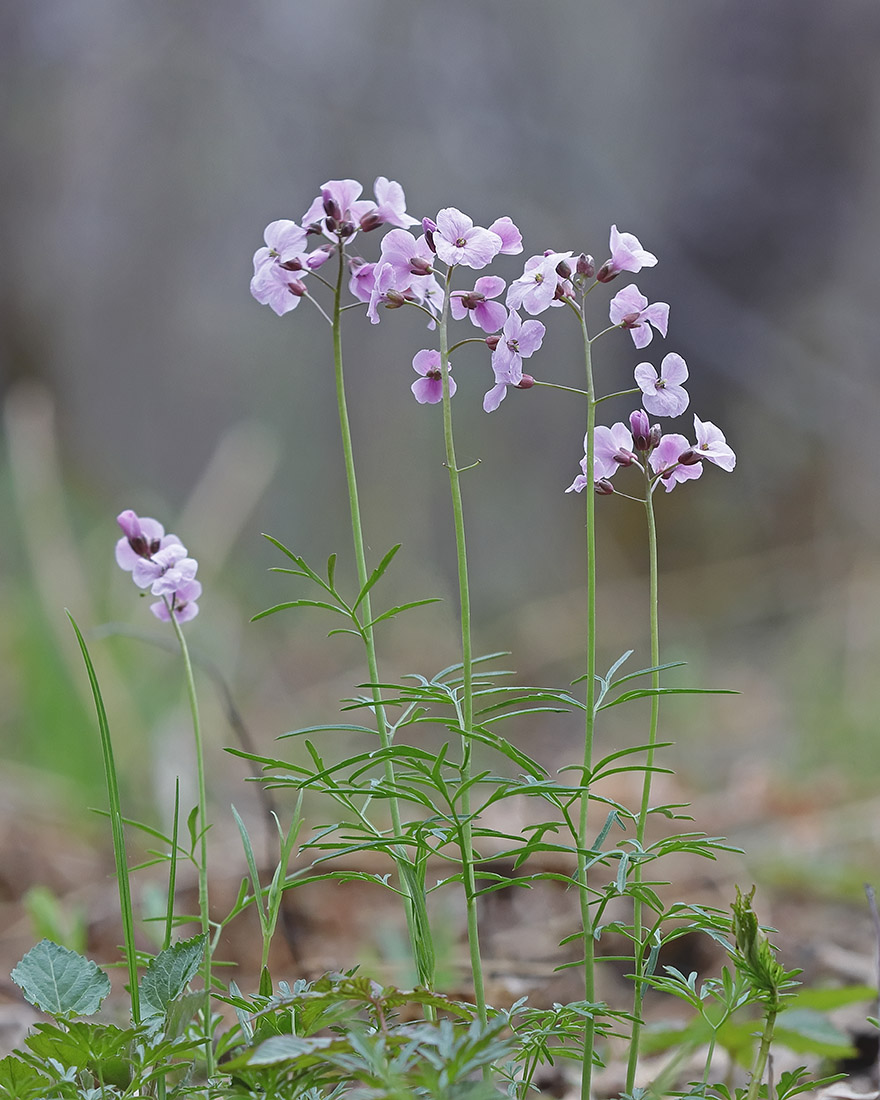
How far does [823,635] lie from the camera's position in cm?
414

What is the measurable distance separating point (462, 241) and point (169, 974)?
619mm

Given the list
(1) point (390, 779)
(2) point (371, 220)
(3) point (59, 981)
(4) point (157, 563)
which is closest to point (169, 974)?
(3) point (59, 981)

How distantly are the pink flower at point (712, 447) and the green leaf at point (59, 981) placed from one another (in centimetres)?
64

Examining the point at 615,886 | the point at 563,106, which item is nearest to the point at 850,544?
the point at 563,106

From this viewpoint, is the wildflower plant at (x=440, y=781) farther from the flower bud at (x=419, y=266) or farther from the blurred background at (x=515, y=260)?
the blurred background at (x=515, y=260)

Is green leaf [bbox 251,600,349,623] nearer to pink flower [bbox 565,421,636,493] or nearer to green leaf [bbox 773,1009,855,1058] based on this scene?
pink flower [bbox 565,421,636,493]

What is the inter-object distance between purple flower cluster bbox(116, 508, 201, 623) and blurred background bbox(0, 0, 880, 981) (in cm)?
354

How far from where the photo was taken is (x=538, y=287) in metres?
0.77

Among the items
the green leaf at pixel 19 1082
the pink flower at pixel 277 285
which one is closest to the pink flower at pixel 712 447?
the pink flower at pixel 277 285

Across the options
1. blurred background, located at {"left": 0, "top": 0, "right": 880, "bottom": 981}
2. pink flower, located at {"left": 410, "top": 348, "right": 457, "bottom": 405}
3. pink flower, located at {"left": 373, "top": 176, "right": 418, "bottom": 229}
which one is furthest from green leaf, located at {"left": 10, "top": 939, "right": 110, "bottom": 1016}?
blurred background, located at {"left": 0, "top": 0, "right": 880, "bottom": 981}

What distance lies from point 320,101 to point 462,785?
534 cm

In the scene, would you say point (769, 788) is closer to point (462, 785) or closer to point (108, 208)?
point (462, 785)

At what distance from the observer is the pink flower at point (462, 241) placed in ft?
2.51

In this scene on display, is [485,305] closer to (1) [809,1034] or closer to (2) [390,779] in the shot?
(2) [390,779]
